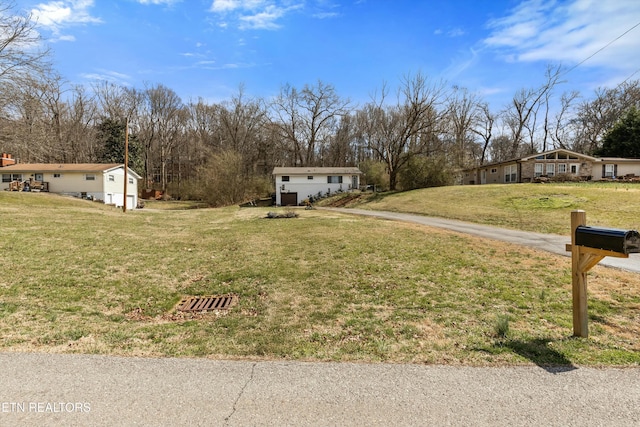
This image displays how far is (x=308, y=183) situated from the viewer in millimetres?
40844

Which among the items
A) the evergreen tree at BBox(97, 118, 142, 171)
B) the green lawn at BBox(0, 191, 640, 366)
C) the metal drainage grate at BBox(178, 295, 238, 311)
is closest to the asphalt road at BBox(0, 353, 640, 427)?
the green lawn at BBox(0, 191, 640, 366)

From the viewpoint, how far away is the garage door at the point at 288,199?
40.0 m

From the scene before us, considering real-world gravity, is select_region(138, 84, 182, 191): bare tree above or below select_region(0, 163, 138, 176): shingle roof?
above

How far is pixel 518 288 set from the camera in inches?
235

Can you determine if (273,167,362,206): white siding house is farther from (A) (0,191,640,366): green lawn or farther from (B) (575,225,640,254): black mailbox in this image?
(B) (575,225,640,254): black mailbox

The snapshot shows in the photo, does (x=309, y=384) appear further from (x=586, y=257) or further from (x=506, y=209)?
(x=506, y=209)

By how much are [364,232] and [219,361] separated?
993cm

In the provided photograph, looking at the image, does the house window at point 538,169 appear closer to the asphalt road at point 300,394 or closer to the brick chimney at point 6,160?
the asphalt road at point 300,394

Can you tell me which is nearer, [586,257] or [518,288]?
[586,257]

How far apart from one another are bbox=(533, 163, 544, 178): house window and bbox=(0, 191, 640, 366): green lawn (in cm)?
2977

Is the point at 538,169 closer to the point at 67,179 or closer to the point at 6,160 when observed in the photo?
the point at 67,179

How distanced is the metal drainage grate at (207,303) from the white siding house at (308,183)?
112 feet

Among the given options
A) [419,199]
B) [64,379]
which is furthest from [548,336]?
[419,199]

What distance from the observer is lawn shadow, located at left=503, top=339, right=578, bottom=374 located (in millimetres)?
3062
